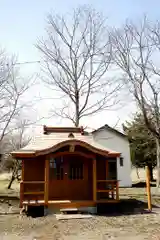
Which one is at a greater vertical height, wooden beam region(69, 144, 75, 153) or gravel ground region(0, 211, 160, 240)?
wooden beam region(69, 144, 75, 153)

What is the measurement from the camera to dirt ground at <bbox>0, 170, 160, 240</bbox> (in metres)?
8.45

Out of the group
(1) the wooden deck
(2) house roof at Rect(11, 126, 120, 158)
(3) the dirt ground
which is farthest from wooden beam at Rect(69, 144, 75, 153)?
(3) the dirt ground

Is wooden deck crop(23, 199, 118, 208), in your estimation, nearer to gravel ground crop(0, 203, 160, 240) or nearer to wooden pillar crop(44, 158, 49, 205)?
wooden pillar crop(44, 158, 49, 205)

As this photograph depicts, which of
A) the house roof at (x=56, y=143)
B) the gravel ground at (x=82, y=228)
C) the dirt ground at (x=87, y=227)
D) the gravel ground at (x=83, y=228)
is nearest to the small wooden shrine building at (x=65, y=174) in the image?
the house roof at (x=56, y=143)

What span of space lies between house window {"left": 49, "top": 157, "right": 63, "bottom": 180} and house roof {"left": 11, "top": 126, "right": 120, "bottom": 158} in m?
0.78

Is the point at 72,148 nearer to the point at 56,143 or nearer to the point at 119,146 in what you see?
the point at 56,143

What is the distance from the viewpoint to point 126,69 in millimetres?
20719

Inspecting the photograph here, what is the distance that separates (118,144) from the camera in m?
26.8

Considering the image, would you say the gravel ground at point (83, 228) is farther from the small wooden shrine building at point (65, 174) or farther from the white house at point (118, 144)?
the white house at point (118, 144)

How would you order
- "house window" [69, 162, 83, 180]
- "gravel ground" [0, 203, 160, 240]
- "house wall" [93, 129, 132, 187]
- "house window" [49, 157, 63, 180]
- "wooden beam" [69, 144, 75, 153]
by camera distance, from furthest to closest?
"house wall" [93, 129, 132, 187], "house window" [69, 162, 83, 180], "house window" [49, 157, 63, 180], "wooden beam" [69, 144, 75, 153], "gravel ground" [0, 203, 160, 240]

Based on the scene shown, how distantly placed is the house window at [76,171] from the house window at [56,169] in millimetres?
462

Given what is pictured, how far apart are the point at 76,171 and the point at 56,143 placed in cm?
161

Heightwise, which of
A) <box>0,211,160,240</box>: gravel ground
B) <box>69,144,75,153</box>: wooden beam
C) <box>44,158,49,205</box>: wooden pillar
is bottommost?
<box>0,211,160,240</box>: gravel ground

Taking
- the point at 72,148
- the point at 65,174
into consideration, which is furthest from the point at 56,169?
the point at 72,148
